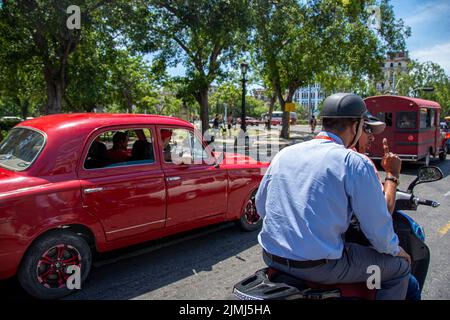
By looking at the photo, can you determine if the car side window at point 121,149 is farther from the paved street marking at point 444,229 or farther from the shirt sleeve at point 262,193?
the paved street marking at point 444,229

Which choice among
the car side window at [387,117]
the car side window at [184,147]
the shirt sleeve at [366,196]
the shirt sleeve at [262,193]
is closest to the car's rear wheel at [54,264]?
the car side window at [184,147]

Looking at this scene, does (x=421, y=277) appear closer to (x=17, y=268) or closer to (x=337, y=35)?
(x=17, y=268)

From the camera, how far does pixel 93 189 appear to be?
3475mm

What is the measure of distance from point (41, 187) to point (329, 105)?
2.65 metres

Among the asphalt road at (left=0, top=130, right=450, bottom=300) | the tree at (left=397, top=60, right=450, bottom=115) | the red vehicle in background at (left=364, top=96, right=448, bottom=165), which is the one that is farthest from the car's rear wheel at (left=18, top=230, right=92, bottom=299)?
the tree at (left=397, top=60, right=450, bottom=115)

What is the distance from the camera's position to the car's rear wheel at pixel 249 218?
5196 mm

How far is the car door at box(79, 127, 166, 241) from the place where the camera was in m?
3.52

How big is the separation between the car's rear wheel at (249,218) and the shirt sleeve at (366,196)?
11.0ft

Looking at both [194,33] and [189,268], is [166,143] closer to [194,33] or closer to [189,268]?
[189,268]

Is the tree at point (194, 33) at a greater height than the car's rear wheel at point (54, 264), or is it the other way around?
the tree at point (194, 33)

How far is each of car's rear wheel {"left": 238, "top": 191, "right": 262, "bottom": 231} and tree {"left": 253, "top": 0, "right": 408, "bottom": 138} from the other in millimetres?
16793

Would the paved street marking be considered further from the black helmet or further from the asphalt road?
the black helmet

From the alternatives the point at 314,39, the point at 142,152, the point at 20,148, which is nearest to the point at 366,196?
the point at 142,152
